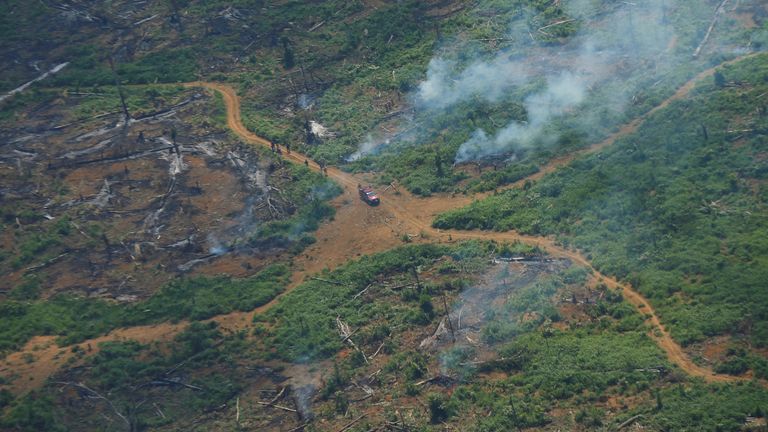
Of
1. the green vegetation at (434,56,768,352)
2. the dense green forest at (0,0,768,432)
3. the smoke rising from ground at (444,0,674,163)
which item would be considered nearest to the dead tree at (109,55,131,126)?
the dense green forest at (0,0,768,432)

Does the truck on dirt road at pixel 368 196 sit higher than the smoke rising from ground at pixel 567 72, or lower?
lower

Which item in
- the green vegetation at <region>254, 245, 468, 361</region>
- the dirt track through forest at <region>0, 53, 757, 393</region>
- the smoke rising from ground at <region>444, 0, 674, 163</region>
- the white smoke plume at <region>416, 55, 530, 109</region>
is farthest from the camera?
the white smoke plume at <region>416, 55, 530, 109</region>

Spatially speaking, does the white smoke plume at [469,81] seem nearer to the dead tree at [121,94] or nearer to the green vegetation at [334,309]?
the green vegetation at [334,309]

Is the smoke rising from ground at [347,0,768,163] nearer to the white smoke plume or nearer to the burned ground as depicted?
the white smoke plume

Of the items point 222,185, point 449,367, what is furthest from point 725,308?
point 222,185

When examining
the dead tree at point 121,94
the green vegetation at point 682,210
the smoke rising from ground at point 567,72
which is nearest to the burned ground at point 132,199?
the dead tree at point 121,94

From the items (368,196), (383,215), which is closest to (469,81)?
(368,196)
